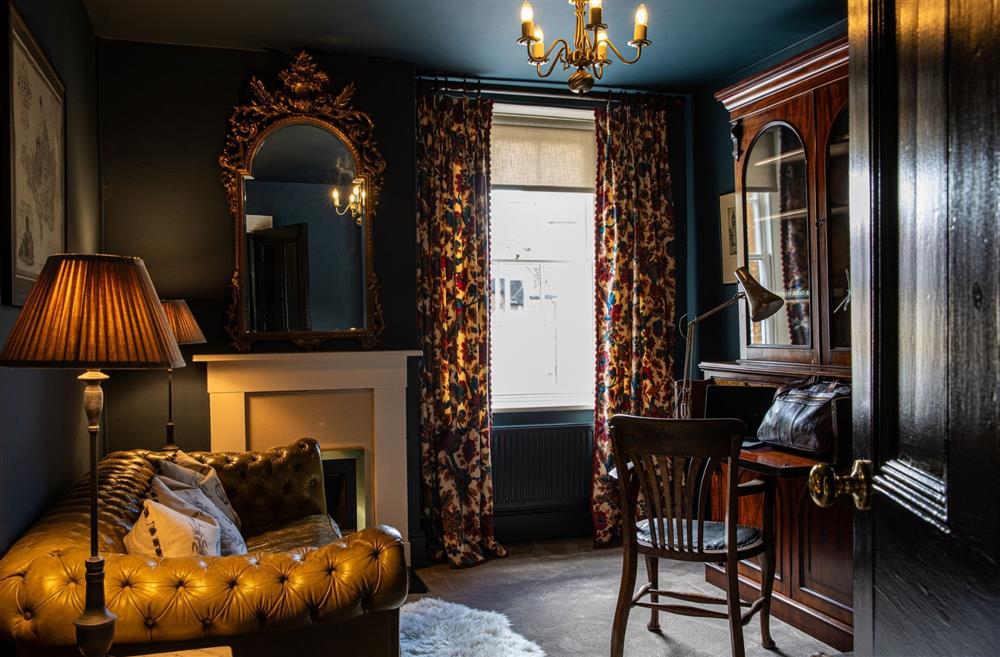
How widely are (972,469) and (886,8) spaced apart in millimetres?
520

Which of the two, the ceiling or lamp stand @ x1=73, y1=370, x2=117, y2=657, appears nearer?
lamp stand @ x1=73, y1=370, x2=117, y2=657

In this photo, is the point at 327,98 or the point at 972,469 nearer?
the point at 972,469

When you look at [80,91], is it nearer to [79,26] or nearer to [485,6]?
[79,26]

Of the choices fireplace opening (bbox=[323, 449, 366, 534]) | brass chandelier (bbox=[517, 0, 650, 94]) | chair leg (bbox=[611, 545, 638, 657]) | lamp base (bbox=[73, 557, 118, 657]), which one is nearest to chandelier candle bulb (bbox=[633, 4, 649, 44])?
brass chandelier (bbox=[517, 0, 650, 94])

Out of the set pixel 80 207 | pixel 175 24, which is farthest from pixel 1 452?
pixel 175 24

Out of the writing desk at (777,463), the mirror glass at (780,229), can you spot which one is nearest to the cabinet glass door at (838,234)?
the mirror glass at (780,229)

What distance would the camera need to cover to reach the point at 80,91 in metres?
3.39

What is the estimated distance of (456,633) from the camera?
3.27 m

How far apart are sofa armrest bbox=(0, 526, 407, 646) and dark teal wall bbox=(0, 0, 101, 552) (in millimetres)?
305

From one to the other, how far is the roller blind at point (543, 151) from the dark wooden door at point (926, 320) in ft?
12.7

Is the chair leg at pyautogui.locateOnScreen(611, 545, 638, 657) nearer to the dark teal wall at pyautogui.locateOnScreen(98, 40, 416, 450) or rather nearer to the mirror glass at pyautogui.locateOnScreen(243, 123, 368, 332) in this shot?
the mirror glass at pyautogui.locateOnScreen(243, 123, 368, 332)

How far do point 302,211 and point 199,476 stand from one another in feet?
5.11

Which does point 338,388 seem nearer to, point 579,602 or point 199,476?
point 199,476

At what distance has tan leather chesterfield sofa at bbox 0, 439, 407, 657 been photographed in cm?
179
